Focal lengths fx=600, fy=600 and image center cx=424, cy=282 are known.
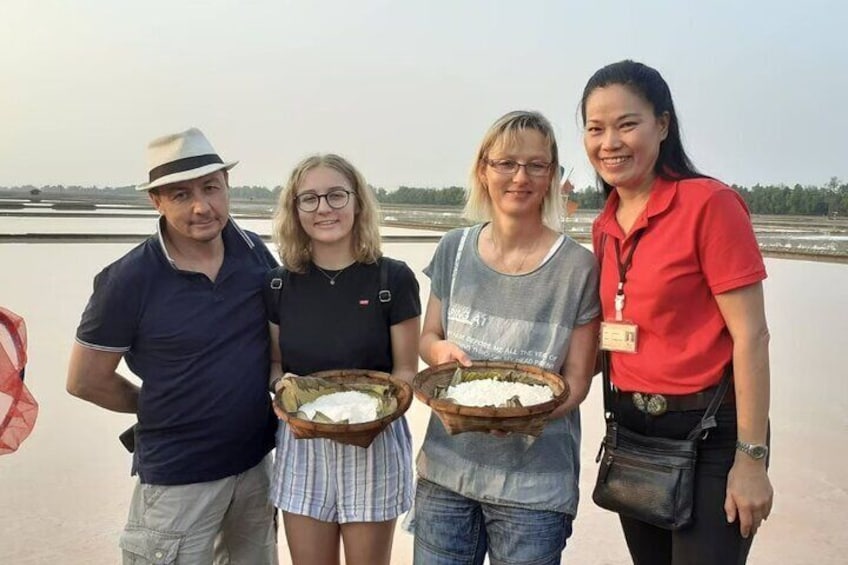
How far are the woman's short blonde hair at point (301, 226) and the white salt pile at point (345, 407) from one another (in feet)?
1.60

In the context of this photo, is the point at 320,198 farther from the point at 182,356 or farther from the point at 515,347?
the point at 515,347

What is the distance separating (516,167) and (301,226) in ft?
2.66

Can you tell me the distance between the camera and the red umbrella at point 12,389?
Result: 5.34 feet

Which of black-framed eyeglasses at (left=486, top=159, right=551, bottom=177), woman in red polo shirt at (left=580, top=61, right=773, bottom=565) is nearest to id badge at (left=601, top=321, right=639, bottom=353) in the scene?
woman in red polo shirt at (left=580, top=61, right=773, bottom=565)

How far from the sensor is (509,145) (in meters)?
1.76

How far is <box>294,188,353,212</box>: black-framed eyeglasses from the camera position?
2064 mm

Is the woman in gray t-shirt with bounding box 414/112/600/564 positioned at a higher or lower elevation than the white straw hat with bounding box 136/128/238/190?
lower

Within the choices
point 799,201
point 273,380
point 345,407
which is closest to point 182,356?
point 273,380

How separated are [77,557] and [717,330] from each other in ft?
10.2

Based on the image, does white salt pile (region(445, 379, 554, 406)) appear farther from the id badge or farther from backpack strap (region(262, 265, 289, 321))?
backpack strap (region(262, 265, 289, 321))

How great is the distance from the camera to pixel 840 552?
313 cm

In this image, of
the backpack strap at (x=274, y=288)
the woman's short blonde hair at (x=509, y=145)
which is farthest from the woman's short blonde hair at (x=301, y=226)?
the woman's short blonde hair at (x=509, y=145)

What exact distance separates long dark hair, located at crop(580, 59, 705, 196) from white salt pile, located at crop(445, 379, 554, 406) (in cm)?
72

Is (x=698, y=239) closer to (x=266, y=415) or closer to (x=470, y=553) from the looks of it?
(x=470, y=553)
